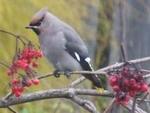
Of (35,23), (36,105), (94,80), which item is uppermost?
(35,23)

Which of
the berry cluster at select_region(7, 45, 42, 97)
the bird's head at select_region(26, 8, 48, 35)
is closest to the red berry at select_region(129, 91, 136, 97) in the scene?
the berry cluster at select_region(7, 45, 42, 97)

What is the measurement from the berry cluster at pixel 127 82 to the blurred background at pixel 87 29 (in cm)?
166

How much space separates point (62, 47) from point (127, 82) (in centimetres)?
95

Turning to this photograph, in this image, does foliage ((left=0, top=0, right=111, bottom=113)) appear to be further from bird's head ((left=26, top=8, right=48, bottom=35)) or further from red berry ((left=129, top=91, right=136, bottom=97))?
red berry ((left=129, top=91, right=136, bottom=97))

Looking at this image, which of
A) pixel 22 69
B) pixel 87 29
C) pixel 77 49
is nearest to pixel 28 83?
pixel 22 69

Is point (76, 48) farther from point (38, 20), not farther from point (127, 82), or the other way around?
point (127, 82)

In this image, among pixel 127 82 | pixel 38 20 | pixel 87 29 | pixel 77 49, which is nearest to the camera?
pixel 127 82

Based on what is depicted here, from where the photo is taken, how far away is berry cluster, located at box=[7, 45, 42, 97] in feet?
5.78

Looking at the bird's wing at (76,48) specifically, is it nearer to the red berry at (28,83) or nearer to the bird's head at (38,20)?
the bird's head at (38,20)

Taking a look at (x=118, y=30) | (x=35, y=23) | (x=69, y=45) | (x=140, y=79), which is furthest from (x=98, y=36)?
(x=140, y=79)

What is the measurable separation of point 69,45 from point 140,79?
0.93 metres

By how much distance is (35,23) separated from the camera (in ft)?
7.44

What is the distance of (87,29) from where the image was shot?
13.8ft

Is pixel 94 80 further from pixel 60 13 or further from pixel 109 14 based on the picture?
pixel 109 14
